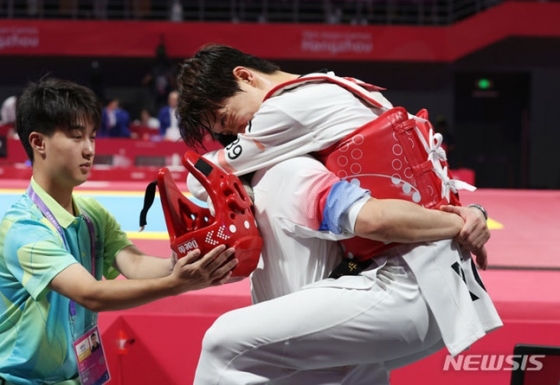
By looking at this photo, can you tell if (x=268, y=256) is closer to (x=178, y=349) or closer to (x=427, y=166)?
(x=427, y=166)

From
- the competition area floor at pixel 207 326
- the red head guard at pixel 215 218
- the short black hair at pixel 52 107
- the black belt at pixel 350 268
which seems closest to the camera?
the red head guard at pixel 215 218

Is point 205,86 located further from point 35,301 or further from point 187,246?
point 35,301

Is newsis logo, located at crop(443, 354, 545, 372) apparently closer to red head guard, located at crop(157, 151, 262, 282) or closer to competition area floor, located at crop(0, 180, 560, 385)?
competition area floor, located at crop(0, 180, 560, 385)

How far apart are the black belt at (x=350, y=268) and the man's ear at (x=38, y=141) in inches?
33.6

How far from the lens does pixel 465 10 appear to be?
14.6 meters

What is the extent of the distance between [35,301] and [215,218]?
1.91 ft

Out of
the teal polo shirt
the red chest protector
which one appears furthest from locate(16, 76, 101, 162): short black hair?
the red chest protector

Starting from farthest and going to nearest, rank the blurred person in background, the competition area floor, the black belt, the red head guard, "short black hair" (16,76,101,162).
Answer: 1. the blurred person in background
2. the competition area floor
3. "short black hair" (16,76,101,162)
4. the black belt
5. the red head guard

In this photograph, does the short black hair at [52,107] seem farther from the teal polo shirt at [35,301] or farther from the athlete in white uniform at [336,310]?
the athlete in white uniform at [336,310]

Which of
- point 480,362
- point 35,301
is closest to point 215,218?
point 35,301

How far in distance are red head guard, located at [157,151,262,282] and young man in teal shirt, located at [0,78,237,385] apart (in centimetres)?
10

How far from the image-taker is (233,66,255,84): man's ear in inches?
85.0

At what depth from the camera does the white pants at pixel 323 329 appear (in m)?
1.93

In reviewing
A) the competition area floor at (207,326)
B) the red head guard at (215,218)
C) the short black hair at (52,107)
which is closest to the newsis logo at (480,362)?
the competition area floor at (207,326)
